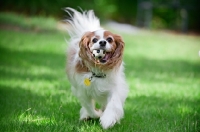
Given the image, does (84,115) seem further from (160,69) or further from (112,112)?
(160,69)

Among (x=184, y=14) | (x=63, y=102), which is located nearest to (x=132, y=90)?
(x=63, y=102)

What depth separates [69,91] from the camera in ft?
18.2

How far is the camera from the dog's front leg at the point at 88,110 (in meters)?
4.06

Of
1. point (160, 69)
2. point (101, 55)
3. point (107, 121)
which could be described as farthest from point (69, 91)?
point (160, 69)

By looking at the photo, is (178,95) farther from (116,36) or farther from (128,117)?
(116,36)

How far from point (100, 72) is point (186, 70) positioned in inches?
186

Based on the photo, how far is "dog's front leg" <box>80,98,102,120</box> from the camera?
406 cm

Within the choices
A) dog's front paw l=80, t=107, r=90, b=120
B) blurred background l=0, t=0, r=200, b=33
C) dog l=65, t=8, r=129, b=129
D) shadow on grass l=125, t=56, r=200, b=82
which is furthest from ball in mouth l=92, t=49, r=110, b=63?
blurred background l=0, t=0, r=200, b=33

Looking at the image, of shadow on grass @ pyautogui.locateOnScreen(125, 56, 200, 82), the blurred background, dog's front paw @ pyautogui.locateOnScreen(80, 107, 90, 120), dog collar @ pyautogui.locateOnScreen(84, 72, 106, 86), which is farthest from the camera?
the blurred background

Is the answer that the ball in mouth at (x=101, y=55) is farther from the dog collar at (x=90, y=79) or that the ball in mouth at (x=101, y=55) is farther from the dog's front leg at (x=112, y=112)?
the dog's front leg at (x=112, y=112)

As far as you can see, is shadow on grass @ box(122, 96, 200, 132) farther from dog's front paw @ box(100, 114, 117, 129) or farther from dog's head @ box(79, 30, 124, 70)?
dog's head @ box(79, 30, 124, 70)

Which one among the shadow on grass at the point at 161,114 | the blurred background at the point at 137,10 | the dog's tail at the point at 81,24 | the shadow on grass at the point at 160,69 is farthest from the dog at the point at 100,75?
the blurred background at the point at 137,10

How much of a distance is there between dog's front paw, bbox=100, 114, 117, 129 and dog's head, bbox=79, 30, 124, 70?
0.50 metres

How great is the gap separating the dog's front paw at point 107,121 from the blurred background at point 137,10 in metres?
12.8
